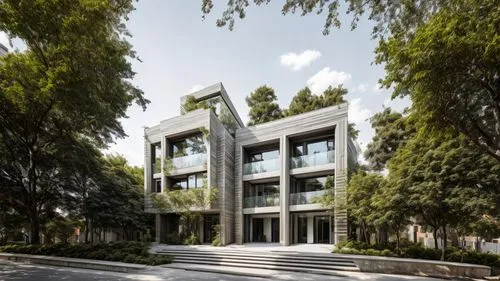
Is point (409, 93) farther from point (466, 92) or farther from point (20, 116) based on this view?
point (20, 116)

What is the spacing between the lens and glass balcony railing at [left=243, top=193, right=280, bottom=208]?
68.2ft

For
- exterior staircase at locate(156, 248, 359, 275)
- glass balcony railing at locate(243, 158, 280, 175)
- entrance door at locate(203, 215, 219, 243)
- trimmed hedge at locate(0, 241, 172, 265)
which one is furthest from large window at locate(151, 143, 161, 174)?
exterior staircase at locate(156, 248, 359, 275)

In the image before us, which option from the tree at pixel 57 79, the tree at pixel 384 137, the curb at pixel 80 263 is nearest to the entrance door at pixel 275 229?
the tree at pixel 384 137

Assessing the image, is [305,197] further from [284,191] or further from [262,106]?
[262,106]

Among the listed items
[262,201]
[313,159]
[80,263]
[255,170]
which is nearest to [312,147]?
[313,159]

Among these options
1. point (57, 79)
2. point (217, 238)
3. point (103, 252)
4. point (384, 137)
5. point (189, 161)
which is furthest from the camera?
point (189, 161)

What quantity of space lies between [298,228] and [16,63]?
18336 millimetres

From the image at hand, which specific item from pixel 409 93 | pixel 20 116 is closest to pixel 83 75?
pixel 20 116

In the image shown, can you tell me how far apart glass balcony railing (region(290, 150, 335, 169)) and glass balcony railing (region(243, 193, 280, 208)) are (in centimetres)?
243

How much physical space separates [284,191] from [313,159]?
2798mm

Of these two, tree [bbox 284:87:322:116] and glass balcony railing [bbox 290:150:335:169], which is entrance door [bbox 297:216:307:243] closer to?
glass balcony railing [bbox 290:150:335:169]

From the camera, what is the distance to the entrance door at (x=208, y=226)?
2260 centimetres

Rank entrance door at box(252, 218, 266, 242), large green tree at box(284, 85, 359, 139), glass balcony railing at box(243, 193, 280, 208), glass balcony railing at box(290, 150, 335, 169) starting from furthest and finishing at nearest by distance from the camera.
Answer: large green tree at box(284, 85, 359, 139) < entrance door at box(252, 218, 266, 242) < glass balcony railing at box(243, 193, 280, 208) < glass balcony railing at box(290, 150, 335, 169)

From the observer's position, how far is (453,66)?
7.98m
